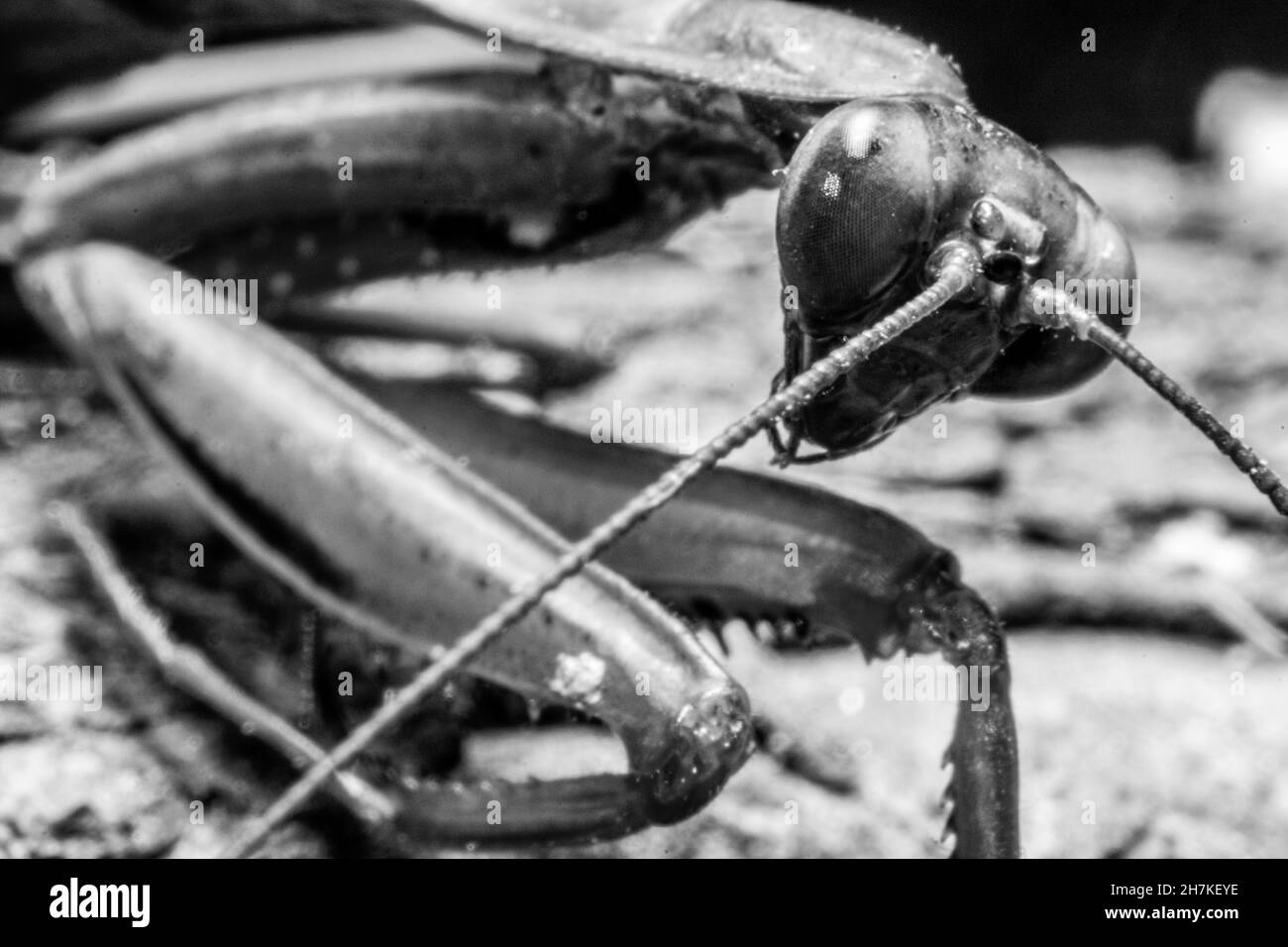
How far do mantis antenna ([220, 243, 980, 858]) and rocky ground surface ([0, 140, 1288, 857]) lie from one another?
492mm

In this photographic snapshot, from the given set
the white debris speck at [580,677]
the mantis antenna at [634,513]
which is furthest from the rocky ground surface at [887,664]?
the mantis antenna at [634,513]

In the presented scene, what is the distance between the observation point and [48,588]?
8.32ft

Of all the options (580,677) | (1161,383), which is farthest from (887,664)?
(1161,383)

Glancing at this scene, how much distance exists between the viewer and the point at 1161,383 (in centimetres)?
167

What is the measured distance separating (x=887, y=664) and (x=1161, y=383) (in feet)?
3.73

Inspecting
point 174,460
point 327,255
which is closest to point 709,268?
point 327,255

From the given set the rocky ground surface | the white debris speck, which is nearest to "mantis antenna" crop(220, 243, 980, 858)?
the white debris speck

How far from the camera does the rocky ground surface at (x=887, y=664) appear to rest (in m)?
2.20

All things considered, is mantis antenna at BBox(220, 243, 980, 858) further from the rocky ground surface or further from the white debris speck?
the rocky ground surface

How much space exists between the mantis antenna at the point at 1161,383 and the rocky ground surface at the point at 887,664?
2.06 feet

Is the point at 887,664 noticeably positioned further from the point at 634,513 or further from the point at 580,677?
the point at 634,513

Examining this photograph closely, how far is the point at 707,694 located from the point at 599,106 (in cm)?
108

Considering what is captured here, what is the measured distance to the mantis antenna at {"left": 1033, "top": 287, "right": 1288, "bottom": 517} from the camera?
160 centimetres

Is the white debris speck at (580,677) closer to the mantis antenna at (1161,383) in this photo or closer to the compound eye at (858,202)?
the compound eye at (858,202)
